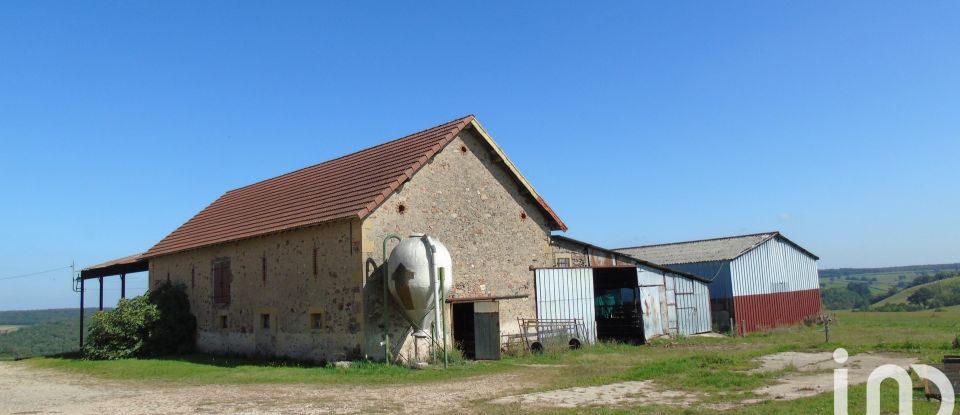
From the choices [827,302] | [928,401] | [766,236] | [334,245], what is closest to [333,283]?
[334,245]

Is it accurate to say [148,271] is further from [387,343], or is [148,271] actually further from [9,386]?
[387,343]

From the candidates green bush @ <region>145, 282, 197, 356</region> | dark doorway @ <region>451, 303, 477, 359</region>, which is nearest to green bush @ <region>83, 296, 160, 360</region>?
green bush @ <region>145, 282, 197, 356</region>

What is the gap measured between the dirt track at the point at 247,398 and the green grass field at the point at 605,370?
87 centimetres

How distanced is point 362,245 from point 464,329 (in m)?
4.59

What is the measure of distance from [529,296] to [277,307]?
302 inches

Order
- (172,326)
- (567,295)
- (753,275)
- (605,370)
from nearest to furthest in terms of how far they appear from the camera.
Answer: (605,370) → (567,295) → (172,326) → (753,275)

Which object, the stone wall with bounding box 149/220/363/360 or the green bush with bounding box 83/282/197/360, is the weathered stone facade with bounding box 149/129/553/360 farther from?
the green bush with bounding box 83/282/197/360

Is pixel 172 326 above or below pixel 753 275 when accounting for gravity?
below

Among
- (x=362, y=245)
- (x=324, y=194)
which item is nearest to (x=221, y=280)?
(x=324, y=194)

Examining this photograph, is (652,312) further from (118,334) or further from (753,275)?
(118,334)

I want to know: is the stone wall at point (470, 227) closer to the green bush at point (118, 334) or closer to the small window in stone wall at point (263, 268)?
the small window in stone wall at point (263, 268)

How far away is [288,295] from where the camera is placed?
66.3 ft

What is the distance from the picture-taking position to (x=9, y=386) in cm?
1711

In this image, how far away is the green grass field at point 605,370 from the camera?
1160 cm
